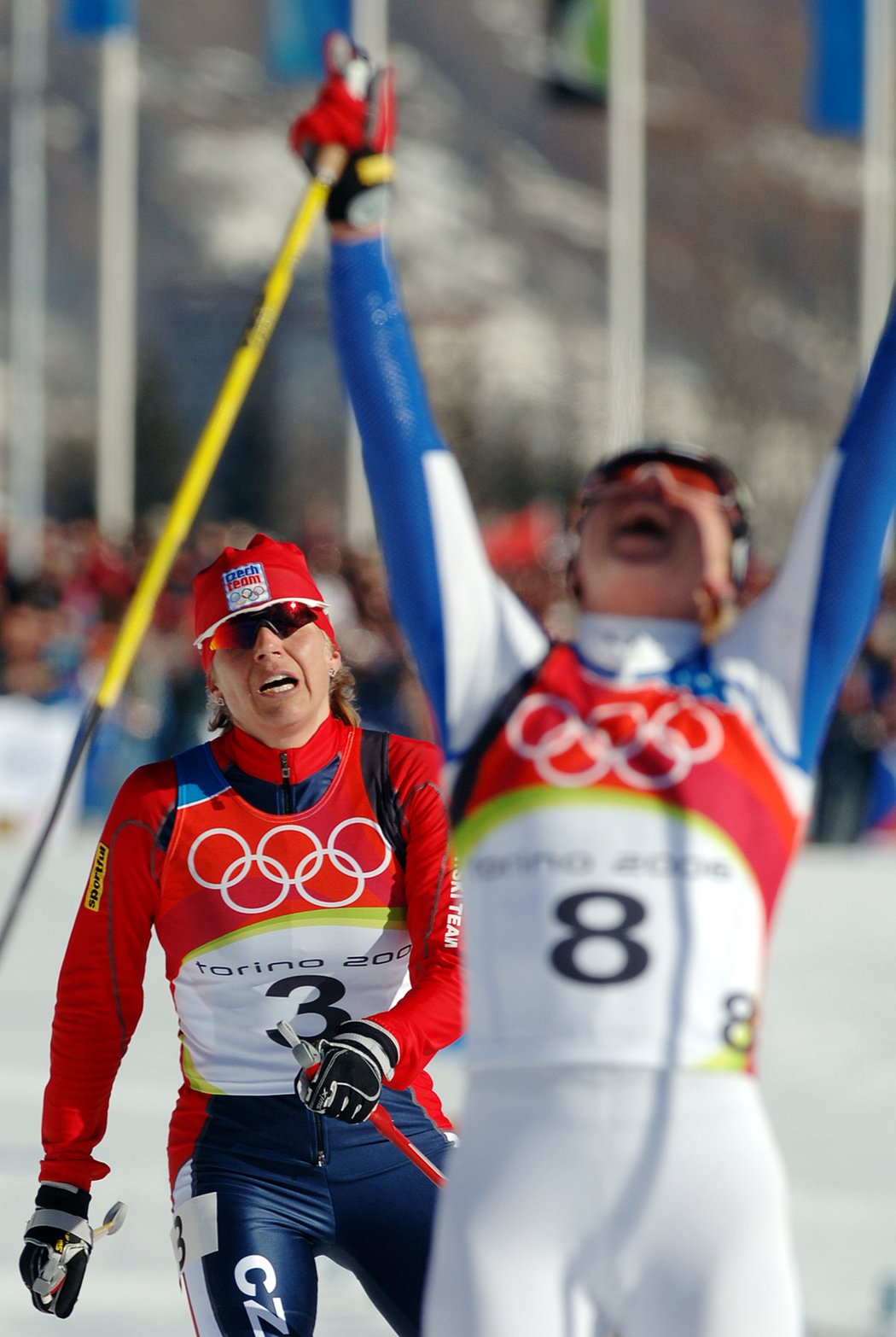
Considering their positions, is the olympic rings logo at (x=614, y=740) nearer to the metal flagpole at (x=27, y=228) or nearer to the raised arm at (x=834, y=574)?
the raised arm at (x=834, y=574)

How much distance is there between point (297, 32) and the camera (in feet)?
57.0

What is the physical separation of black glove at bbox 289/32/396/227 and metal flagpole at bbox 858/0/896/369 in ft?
48.3

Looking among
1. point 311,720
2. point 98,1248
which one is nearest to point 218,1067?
point 311,720

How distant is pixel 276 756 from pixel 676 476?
96cm

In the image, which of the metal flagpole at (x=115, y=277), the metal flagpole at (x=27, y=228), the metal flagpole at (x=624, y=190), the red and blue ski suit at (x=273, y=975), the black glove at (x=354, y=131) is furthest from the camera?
the metal flagpole at (x=27, y=228)

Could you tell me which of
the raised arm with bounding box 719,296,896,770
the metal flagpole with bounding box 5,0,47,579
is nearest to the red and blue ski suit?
the raised arm with bounding box 719,296,896,770

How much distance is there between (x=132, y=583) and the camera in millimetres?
12641

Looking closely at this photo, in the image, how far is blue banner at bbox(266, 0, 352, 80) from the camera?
17.2 meters

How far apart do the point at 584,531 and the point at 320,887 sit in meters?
0.88

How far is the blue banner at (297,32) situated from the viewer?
17203 millimetres

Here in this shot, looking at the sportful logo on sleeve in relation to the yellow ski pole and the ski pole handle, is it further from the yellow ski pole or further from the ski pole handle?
the yellow ski pole

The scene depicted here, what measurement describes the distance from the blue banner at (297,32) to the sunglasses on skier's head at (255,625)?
1495 cm

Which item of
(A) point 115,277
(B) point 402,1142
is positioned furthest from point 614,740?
(A) point 115,277

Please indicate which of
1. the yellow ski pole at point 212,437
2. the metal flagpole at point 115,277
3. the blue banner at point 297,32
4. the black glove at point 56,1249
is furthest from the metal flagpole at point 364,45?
the black glove at point 56,1249
